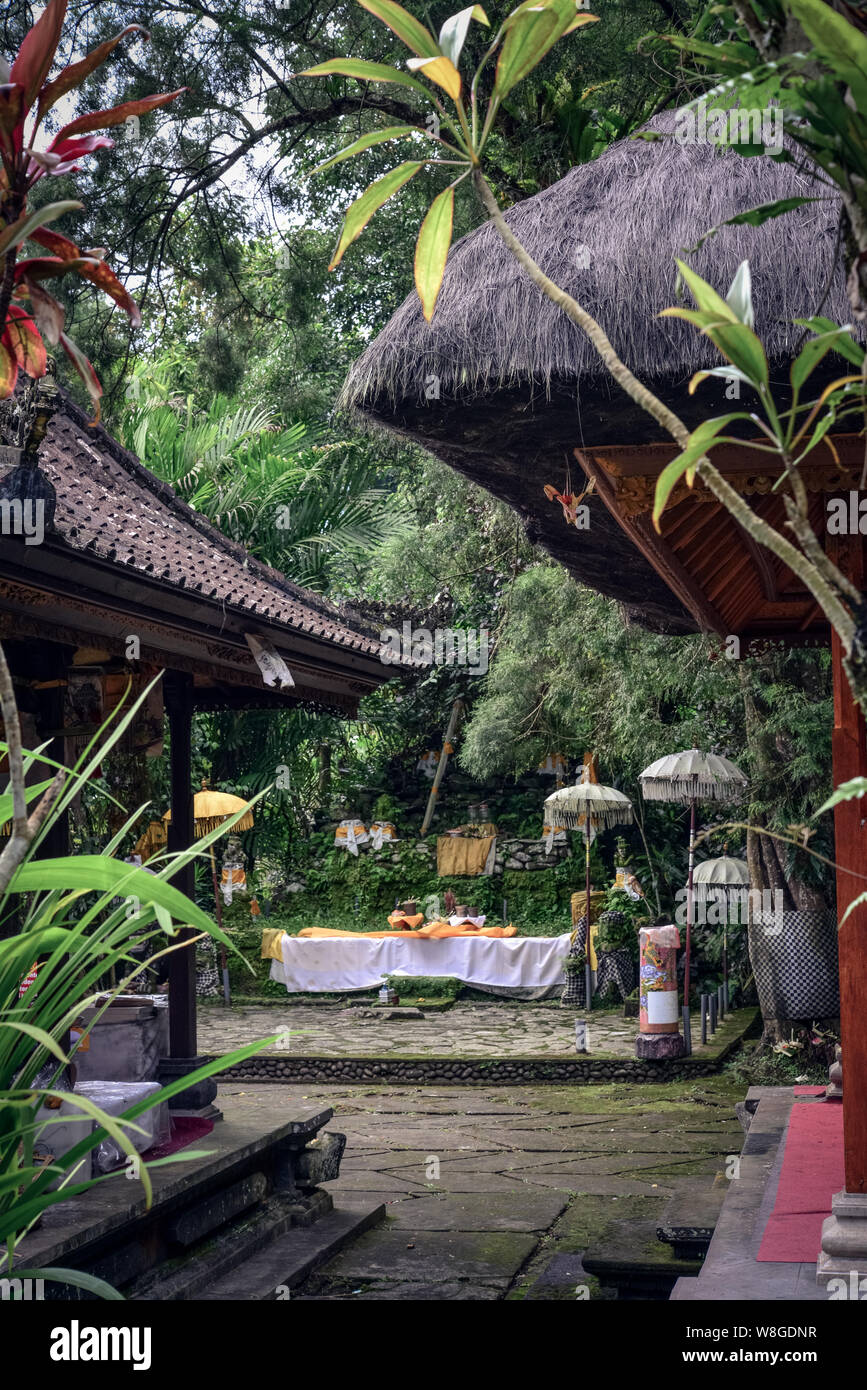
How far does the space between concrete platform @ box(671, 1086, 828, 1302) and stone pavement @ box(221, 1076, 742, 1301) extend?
2.98ft

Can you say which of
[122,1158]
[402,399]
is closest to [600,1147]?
[122,1158]

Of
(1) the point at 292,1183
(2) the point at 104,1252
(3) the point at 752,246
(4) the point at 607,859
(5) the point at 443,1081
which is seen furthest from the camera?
(4) the point at 607,859

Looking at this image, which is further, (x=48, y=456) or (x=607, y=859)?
(x=607, y=859)

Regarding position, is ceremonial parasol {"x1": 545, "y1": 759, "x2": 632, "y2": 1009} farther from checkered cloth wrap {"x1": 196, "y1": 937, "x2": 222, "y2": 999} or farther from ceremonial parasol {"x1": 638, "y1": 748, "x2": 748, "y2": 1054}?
checkered cloth wrap {"x1": 196, "y1": 937, "x2": 222, "y2": 999}

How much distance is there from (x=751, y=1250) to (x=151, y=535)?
3.66 metres

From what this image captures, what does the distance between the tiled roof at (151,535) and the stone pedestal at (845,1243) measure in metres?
2.83

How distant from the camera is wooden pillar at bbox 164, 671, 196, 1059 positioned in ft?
21.2

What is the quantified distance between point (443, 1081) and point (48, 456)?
23.1ft

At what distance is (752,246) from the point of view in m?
3.36

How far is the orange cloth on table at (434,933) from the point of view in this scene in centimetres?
1397

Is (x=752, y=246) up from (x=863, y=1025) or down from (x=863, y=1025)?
up

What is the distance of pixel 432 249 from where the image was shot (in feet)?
5.24

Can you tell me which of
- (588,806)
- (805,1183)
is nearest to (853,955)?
(805,1183)
